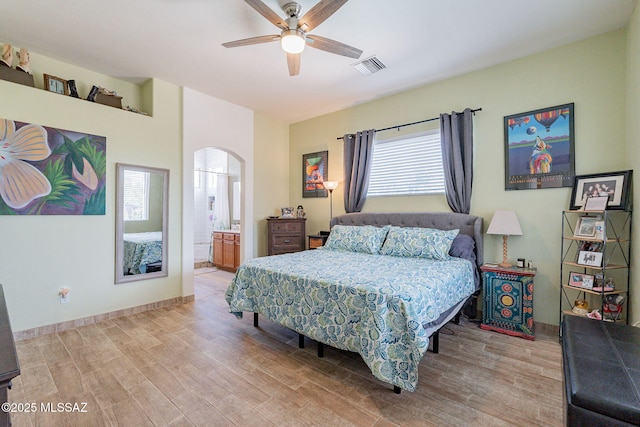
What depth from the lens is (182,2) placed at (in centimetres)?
234

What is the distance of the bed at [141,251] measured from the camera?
11.8ft

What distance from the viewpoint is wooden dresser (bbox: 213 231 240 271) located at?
580 centimetres

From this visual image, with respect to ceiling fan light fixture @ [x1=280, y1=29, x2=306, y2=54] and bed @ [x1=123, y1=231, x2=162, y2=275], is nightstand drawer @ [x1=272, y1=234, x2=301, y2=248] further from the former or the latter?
ceiling fan light fixture @ [x1=280, y1=29, x2=306, y2=54]

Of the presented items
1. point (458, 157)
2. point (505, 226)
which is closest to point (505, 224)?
point (505, 226)

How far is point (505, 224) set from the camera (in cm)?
310

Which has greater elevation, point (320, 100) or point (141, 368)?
point (320, 100)

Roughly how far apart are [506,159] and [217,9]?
3.42m

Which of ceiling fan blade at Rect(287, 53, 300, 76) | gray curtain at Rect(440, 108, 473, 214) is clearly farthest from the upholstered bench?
ceiling fan blade at Rect(287, 53, 300, 76)

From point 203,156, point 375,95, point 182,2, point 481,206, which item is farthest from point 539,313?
point 203,156

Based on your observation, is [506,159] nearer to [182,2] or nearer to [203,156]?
[182,2]

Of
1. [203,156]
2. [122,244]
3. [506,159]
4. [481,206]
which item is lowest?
[122,244]

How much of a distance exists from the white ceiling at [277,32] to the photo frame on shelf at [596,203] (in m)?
1.65

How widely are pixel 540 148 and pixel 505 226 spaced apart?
95 centimetres

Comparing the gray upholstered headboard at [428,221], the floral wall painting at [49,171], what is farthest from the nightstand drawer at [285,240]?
the floral wall painting at [49,171]
